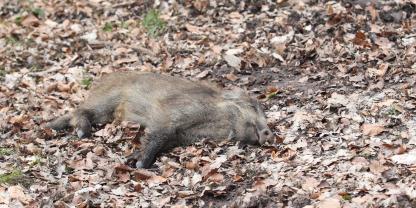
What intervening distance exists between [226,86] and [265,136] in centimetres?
188

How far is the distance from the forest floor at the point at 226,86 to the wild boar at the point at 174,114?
139mm

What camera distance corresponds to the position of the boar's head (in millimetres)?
7200

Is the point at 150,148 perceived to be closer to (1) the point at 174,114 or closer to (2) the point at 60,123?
(1) the point at 174,114

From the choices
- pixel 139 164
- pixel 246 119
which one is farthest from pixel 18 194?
pixel 246 119

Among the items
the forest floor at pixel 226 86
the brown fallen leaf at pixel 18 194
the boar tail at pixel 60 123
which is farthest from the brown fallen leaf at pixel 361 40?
the brown fallen leaf at pixel 18 194

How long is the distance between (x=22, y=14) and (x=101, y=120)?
4347mm

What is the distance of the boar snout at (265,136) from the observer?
709 cm

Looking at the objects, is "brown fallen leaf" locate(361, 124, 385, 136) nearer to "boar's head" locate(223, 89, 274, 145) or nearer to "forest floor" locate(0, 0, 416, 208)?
"forest floor" locate(0, 0, 416, 208)

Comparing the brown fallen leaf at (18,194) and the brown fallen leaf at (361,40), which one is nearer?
the brown fallen leaf at (18,194)

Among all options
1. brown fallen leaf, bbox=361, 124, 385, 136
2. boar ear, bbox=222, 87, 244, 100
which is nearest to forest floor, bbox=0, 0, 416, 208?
brown fallen leaf, bbox=361, 124, 385, 136

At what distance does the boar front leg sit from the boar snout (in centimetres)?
91

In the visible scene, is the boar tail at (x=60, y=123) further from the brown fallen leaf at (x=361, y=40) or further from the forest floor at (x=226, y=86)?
the brown fallen leaf at (x=361, y=40)

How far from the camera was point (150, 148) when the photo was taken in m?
7.12

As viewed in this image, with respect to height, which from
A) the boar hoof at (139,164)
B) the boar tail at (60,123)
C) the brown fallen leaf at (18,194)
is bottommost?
the boar tail at (60,123)
